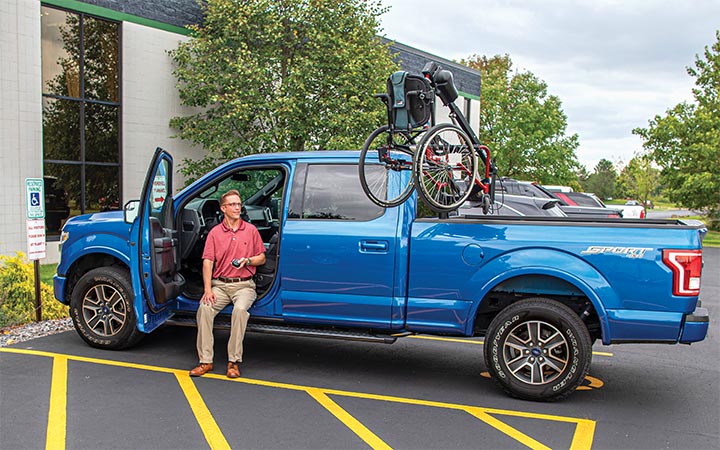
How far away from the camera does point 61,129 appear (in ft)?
47.0

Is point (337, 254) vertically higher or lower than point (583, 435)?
higher

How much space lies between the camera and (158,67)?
1605 centimetres

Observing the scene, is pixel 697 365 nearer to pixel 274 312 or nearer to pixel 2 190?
pixel 274 312

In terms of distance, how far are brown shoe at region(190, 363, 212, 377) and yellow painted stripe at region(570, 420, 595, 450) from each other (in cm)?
324

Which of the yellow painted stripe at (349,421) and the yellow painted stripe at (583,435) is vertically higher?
the yellow painted stripe at (583,435)

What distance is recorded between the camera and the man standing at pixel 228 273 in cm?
598

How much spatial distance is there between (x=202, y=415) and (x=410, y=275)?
205 centimetres

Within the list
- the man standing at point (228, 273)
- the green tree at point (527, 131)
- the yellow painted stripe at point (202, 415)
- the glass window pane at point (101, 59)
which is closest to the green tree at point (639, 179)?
the green tree at point (527, 131)

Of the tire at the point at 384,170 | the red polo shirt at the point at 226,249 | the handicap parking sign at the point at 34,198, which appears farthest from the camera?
the handicap parking sign at the point at 34,198

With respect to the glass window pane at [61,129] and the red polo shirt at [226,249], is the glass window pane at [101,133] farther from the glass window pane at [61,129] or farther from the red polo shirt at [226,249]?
the red polo shirt at [226,249]

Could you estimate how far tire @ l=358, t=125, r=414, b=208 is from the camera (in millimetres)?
5703

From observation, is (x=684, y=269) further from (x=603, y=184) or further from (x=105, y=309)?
(x=603, y=184)

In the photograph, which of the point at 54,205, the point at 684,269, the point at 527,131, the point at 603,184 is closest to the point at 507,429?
the point at 684,269

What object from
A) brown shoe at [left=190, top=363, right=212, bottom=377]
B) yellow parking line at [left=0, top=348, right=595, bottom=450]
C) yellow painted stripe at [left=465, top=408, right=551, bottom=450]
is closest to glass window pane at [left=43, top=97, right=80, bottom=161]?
yellow parking line at [left=0, top=348, right=595, bottom=450]
